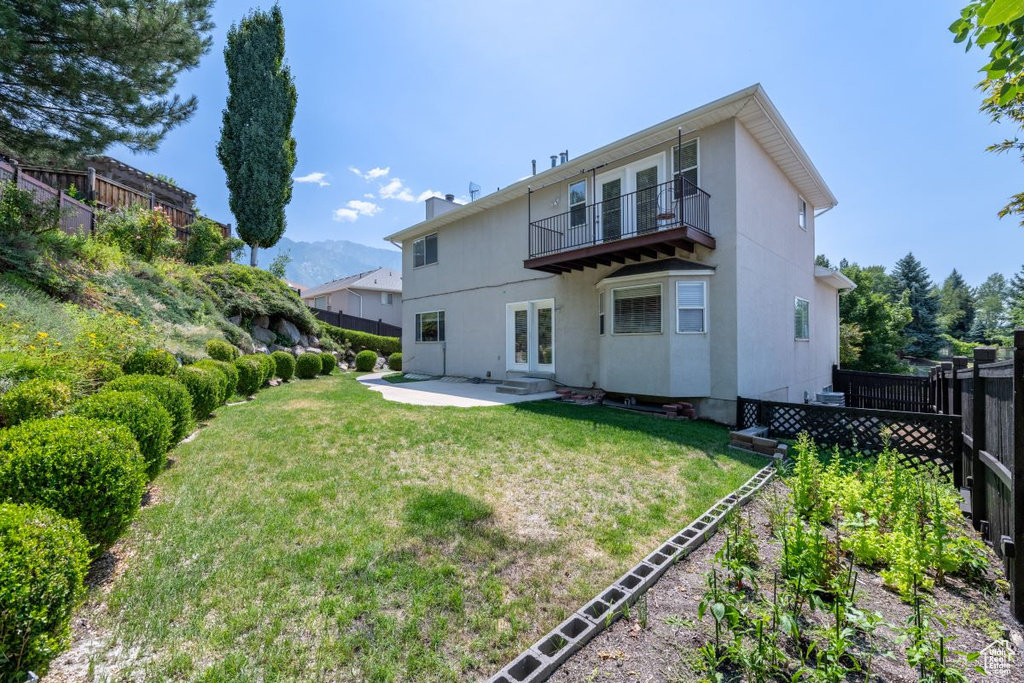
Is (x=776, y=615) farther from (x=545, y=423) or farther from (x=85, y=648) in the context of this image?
(x=545, y=423)

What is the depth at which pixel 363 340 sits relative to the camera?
20625 mm

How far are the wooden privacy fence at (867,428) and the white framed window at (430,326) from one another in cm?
1054

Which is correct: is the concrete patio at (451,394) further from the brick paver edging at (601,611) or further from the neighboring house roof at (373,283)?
the neighboring house roof at (373,283)

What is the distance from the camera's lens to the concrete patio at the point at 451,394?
9745 millimetres

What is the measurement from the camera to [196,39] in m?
7.67

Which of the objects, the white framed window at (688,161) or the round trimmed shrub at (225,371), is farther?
the white framed window at (688,161)

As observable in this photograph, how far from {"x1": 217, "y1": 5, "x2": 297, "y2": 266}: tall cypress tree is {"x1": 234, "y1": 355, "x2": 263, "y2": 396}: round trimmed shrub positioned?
47.6ft

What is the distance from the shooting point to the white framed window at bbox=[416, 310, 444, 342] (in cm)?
1570

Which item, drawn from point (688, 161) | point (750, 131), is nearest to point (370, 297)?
point (688, 161)

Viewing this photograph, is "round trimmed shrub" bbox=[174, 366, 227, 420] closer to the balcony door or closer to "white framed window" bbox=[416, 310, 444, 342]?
the balcony door

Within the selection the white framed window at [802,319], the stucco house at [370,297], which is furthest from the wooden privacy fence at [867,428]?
the stucco house at [370,297]

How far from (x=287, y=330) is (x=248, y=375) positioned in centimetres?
721

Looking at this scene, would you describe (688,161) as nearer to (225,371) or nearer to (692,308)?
(692,308)

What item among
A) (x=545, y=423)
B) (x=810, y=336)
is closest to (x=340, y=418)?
(x=545, y=423)
